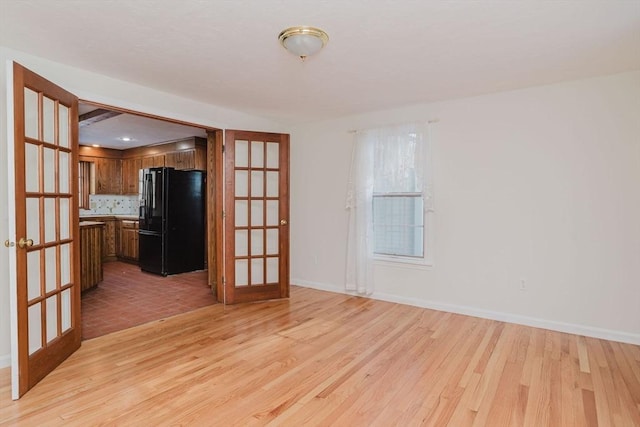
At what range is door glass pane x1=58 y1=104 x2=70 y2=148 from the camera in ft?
8.61

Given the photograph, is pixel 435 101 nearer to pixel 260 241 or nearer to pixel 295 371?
pixel 260 241

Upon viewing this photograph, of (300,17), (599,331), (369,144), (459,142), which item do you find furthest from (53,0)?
(599,331)

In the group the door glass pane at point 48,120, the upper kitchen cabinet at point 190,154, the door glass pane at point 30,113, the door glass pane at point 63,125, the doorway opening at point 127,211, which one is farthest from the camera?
the upper kitchen cabinet at point 190,154

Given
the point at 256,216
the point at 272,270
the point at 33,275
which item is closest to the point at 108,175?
the point at 256,216

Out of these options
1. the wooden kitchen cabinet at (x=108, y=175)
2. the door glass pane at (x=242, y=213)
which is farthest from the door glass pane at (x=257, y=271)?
the wooden kitchen cabinet at (x=108, y=175)

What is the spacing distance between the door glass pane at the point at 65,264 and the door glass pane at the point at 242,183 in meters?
1.89

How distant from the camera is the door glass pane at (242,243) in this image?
14.0 ft

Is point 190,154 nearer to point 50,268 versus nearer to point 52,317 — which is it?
point 50,268

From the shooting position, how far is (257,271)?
439 cm

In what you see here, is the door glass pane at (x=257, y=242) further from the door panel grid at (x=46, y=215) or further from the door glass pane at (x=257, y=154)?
the door panel grid at (x=46, y=215)

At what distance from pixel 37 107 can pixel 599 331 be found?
502 centimetres

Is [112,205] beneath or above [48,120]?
beneath

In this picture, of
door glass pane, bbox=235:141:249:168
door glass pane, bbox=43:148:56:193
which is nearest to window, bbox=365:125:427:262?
door glass pane, bbox=235:141:249:168

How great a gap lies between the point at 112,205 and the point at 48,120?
19.2ft
